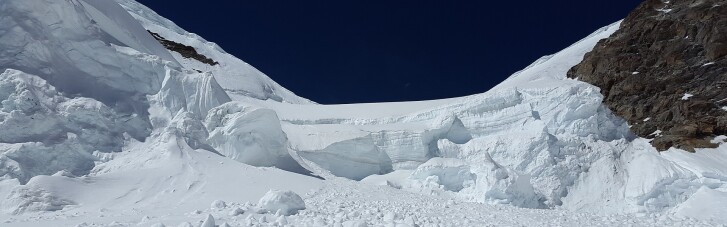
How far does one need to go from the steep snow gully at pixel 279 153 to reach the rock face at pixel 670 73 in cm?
230

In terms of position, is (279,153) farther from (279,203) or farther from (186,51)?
(186,51)

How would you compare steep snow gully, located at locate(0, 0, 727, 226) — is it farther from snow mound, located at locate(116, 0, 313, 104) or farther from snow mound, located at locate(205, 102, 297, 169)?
snow mound, located at locate(116, 0, 313, 104)

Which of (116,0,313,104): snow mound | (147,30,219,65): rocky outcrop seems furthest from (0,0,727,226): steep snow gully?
(147,30,219,65): rocky outcrop

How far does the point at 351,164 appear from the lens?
26422mm

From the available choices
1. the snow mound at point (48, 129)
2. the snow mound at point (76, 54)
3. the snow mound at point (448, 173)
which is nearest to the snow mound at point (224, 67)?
the snow mound at point (76, 54)

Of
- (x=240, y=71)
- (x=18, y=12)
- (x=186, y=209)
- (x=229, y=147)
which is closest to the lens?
(x=186, y=209)

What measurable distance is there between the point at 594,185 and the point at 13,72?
2247 cm

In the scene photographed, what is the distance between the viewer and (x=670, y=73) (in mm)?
33781

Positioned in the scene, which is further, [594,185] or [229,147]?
[594,185]

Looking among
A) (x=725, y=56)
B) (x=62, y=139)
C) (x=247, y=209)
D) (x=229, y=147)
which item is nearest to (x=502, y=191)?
(x=229, y=147)

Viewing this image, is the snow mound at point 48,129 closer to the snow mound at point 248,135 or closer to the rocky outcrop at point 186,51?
the snow mound at point 248,135

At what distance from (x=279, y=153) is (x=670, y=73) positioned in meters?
24.5

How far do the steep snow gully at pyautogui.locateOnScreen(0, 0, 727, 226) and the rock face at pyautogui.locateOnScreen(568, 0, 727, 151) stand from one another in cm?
230

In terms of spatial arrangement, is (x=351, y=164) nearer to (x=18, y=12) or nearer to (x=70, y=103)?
(x=70, y=103)
